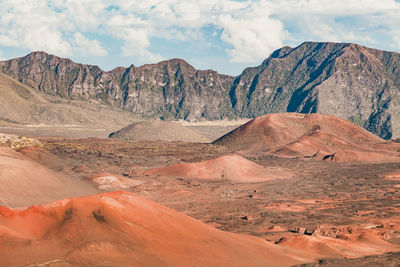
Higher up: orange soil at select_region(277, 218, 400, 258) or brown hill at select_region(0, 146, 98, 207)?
brown hill at select_region(0, 146, 98, 207)

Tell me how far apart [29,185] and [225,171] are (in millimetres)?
34591

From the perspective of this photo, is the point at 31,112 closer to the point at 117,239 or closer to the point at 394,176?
the point at 394,176

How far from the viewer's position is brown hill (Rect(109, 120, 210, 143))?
142m

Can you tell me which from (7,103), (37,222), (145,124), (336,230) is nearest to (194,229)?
(37,222)

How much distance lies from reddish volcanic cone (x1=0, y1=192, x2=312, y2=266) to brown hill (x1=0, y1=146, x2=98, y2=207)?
8497mm

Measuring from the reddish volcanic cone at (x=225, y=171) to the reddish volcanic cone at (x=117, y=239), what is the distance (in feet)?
124

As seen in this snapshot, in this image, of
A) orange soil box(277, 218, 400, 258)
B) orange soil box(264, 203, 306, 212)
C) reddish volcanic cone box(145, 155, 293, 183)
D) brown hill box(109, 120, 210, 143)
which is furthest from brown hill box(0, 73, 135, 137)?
orange soil box(277, 218, 400, 258)

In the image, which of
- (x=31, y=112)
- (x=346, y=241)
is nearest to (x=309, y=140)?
(x=346, y=241)

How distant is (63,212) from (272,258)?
9832 millimetres

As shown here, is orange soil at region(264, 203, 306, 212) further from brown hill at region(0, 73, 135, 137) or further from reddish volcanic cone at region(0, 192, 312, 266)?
brown hill at region(0, 73, 135, 137)

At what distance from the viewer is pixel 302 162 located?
266 ft

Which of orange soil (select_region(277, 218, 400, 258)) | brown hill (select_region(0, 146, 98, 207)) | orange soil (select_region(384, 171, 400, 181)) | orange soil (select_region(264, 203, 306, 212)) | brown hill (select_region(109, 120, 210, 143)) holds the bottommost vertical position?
orange soil (select_region(264, 203, 306, 212))

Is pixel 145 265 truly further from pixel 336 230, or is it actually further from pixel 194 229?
pixel 336 230

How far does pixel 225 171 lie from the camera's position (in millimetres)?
60625
